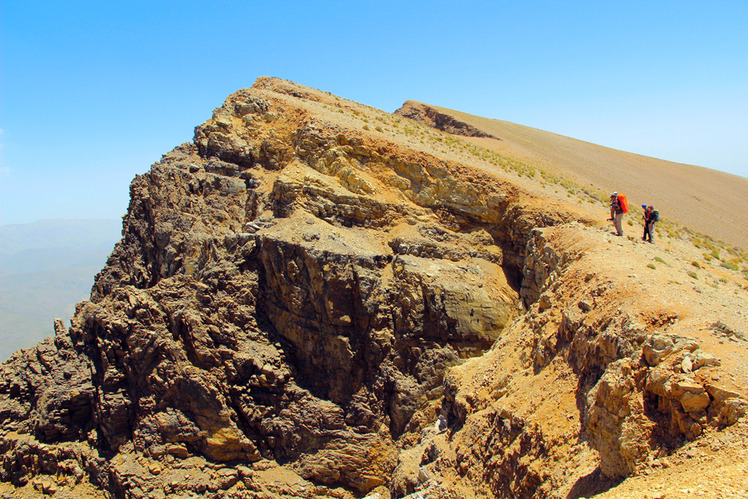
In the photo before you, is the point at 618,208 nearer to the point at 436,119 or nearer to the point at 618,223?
the point at 618,223

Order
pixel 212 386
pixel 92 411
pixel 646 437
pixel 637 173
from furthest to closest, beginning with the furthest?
pixel 637 173 < pixel 92 411 < pixel 212 386 < pixel 646 437

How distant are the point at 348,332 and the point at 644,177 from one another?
3288 centimetres

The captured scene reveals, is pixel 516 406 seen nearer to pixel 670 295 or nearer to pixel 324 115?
pixel 670 295

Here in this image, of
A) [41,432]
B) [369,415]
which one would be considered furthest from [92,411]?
[369,415]

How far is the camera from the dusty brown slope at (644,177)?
30350 millimetres

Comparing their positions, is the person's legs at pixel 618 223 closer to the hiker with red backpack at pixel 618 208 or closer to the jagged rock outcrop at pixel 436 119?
the hiker with red backpack at pixel 618 208

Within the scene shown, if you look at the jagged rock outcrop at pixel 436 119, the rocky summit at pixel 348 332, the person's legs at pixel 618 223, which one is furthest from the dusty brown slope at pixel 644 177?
the person's legs at pixel 618 223

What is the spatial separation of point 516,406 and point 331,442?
9141 mm

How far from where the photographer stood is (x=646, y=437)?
7.24 m

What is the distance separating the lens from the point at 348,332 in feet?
62.2

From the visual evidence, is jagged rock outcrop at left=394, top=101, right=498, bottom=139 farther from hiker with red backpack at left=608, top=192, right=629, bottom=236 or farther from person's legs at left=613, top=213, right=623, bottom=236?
person's legs at left=613, top=213, right=623, bottom=236

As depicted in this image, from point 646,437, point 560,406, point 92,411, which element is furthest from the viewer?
point 92,411

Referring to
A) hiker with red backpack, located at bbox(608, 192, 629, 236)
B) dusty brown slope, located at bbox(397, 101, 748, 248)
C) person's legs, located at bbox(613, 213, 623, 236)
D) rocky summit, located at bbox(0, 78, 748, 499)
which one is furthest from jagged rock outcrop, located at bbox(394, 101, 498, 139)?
person's legs, located at bbox(613, 213, 623, 236)

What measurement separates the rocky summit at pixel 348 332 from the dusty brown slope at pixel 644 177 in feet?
29.2
